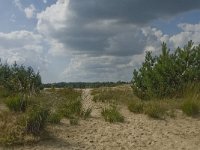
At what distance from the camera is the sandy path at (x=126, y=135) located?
868cm

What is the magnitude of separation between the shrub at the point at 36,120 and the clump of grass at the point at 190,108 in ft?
16.6

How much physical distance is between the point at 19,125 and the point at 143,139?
9.50 feet

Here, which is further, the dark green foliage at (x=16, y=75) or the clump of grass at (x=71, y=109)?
the dark green foliage at (x=16, y=75)

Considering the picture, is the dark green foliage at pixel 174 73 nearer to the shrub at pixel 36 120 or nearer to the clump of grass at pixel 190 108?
the clump of grass at pixel 190 108

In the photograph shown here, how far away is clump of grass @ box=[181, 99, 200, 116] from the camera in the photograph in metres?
12.3

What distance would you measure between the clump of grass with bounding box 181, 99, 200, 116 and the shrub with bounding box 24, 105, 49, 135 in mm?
5066

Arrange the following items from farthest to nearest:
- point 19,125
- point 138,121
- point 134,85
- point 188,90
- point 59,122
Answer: point 134,85 < point 188,90 < point 138,121 < point 59,122 < point 19,125

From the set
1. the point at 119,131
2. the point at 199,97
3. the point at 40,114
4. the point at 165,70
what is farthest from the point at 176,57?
the point at 40,114

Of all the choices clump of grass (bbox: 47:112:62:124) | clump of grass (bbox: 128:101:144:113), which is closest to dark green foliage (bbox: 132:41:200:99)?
clump of grass (bbox: 128:101:144:113)

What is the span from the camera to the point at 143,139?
9.37m

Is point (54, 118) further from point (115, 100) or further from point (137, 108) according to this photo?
point (115, 100)

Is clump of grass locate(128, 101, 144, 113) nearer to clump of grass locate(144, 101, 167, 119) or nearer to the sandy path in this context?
clump of grass locate(144, 101, 167, 119)

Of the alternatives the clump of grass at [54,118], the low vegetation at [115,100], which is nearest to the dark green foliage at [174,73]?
the low vegetation at [115,100]

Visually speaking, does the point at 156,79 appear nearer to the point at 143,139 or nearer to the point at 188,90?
→ the point at 188,90
